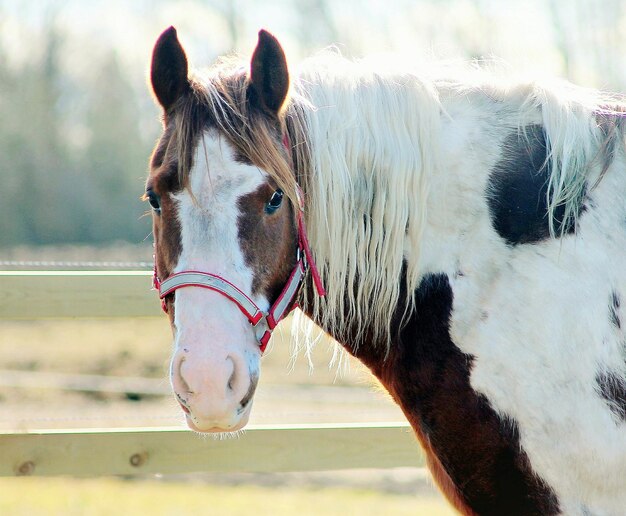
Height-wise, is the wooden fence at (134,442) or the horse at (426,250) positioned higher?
the horse at (426,250)

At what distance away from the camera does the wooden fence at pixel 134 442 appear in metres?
3.15

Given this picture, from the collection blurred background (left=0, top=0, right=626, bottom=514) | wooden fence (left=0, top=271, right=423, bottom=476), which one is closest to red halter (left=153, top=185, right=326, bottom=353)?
wooden fence (left=0, top=271, right=423, bottom=476)

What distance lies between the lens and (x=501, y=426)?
1.88 meters

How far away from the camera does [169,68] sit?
1.97m

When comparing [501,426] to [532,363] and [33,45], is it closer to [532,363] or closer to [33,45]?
[532,363]

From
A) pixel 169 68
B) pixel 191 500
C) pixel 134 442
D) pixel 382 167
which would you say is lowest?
pixel 191 500

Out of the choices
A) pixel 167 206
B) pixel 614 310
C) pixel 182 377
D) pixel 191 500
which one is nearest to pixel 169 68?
pixel 167 206

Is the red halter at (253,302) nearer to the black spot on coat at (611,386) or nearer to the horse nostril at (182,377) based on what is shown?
the horse nostril at (182,377)

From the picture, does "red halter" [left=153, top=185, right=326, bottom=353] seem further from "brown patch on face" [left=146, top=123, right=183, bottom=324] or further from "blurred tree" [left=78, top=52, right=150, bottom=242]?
"blurred tree" [left=78, top=52, right=150, bottom=242]

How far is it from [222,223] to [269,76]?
0.44 metres

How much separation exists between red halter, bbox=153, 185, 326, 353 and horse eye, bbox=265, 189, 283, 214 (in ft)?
0.18

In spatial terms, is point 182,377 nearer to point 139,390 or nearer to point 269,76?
point 269,76

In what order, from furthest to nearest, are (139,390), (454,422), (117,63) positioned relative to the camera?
(117,63), (139,390), (454,422)

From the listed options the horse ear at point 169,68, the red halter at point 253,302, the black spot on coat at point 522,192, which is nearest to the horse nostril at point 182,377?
the red halter at point 253,302
